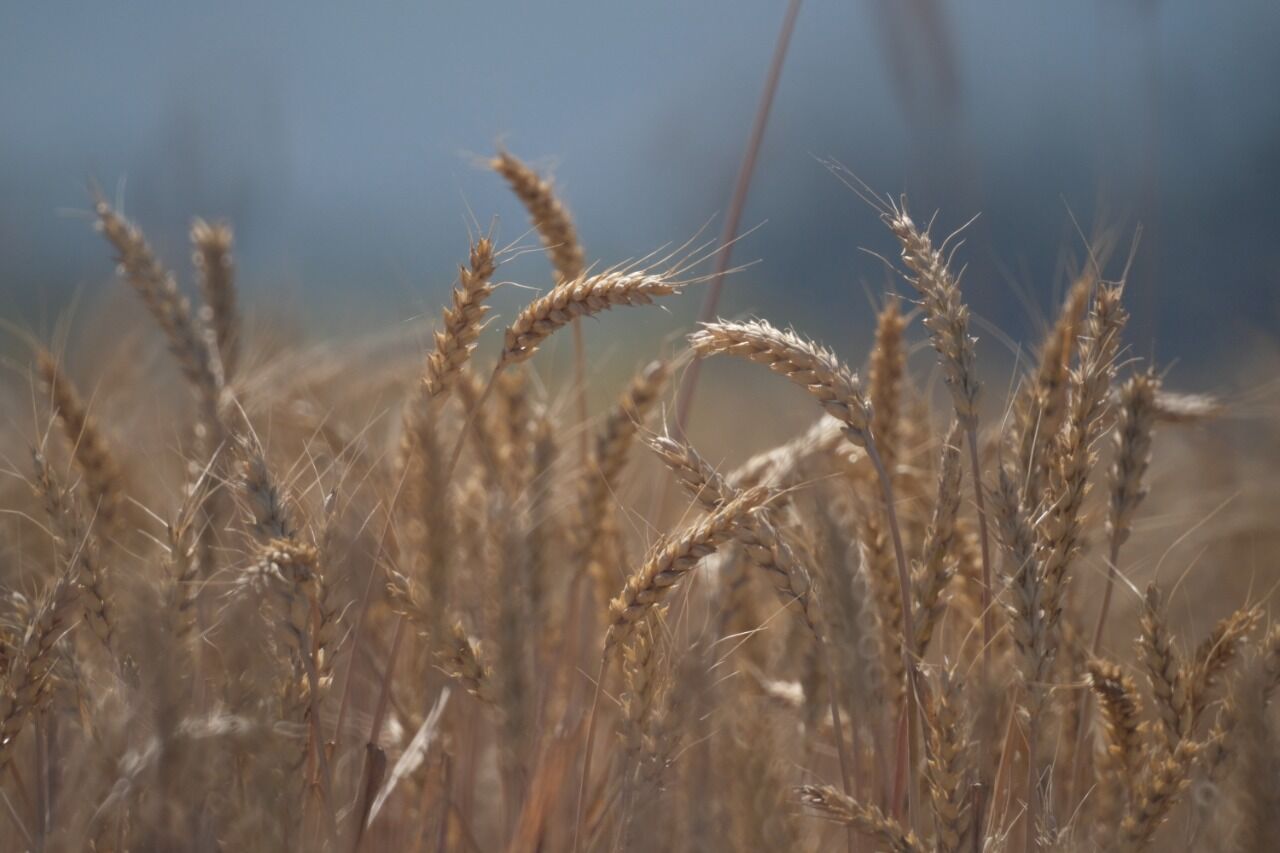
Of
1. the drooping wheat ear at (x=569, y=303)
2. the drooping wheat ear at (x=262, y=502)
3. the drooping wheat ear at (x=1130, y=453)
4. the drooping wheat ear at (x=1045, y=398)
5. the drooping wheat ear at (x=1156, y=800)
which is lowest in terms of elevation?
the drooping wheat ear at (x=1156, y=800)

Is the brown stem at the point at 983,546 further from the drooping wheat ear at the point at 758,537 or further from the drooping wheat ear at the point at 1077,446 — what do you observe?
the drooping wheat ear at the point at 758,537

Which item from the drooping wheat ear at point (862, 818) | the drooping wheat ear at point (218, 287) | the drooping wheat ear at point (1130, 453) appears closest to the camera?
the drooping wheat ear at point (862, 818)

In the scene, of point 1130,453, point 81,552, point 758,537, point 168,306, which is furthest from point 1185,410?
point 168,306

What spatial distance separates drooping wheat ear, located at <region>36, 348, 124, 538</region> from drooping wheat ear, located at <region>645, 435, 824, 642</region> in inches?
41.1

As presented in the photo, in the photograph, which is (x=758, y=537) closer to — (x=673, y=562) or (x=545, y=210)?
(x=673, y=562)

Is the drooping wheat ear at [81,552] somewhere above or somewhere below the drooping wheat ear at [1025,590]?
above

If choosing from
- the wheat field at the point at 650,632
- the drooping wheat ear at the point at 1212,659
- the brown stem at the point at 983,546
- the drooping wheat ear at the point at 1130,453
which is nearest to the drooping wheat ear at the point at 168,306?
the wheat field at the point at 650,632

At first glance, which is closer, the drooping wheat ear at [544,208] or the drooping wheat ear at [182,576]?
the drooping wheat ear at [182,576]

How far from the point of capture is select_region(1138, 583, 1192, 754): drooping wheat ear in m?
1.14

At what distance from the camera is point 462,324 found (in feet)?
3.83

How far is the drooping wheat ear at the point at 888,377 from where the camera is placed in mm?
1526

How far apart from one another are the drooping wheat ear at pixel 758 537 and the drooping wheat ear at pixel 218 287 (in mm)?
1265

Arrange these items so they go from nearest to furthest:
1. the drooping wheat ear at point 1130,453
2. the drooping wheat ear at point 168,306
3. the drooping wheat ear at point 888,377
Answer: the drooping wheat ear at point 1130,453 < the drooping wheat ear at point 888,377 < the drooping wheat ear at point 168,306

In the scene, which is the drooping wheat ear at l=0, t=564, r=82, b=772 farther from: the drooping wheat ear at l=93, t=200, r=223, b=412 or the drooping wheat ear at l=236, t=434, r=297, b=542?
the drooping wheat ear at l=93, t=200, r=223, b=412
